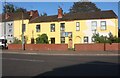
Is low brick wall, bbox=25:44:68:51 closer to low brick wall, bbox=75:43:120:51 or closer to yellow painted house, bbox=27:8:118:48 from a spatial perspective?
low brick wall, bbox=75:43:120:51

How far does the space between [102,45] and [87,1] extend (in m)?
63.6

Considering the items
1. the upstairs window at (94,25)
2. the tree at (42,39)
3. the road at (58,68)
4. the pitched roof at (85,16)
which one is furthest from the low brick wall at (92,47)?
the road at (58,68)

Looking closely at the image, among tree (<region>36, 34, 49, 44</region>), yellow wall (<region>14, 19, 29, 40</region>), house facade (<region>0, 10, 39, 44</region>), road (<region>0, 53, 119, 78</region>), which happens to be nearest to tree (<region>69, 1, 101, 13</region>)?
house facade (<region>0, 10, 39, 44</region>)

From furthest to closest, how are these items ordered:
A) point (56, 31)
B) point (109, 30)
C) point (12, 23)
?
1. point (12, 23)
2. point (56, 31)
3. point (109, 30)

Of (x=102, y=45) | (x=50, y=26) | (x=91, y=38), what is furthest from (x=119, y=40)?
(x=50, y=26)

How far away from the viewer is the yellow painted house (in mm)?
53812

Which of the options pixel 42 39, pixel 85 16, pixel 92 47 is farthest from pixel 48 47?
pixel 85 16

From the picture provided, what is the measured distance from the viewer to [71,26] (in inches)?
2235

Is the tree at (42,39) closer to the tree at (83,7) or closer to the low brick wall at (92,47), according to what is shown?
the low brick wall at (92,47)

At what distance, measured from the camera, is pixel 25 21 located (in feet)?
211

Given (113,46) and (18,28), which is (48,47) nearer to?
(113,46)

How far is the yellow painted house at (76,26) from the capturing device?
2119 inches

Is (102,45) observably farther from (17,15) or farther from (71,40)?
(17,15)

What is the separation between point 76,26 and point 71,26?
3.66 feet
